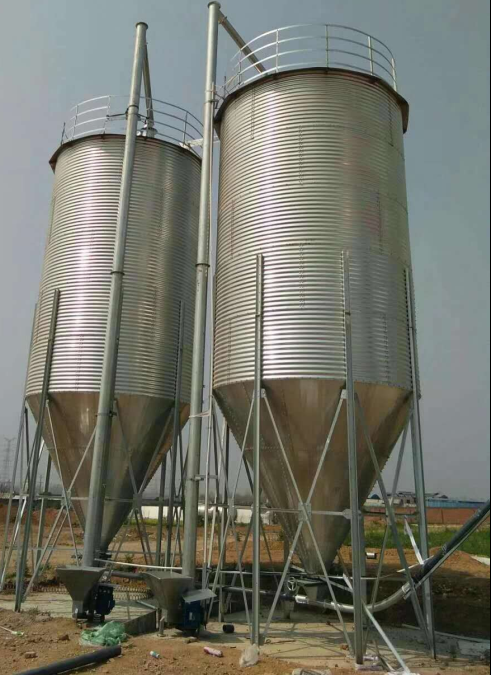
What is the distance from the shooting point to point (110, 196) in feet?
49.7

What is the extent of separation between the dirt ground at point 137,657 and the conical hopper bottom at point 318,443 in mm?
2514

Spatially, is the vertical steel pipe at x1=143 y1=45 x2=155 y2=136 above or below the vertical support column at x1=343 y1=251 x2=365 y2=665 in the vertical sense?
above

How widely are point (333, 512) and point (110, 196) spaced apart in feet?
33.0

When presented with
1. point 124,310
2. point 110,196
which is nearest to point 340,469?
point 124,310

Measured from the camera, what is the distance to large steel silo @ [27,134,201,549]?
45.4 feet

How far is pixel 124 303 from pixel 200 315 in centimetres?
304

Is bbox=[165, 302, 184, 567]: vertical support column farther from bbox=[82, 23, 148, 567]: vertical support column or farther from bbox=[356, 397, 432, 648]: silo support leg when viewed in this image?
bbox=[356, 397, 432, 648]: silo support leg

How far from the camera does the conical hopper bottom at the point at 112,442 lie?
13.7 meters

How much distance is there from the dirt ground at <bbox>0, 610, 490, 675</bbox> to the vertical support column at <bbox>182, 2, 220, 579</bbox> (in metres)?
1.67

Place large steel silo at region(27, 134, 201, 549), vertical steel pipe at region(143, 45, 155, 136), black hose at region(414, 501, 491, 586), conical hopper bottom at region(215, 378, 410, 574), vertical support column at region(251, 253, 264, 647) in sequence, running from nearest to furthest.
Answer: black hose at region(414, 501, 491, 586) → vertical support column at region(251, 253, 264, 647) → conical hopper bottom at region(215, 378, 410, 574) → large steel silo at region(27, 134, 201, 549) → vertical steel pipe at region(143, 45, 155, 136)

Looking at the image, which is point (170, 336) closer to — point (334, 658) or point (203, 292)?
point (203, 292)

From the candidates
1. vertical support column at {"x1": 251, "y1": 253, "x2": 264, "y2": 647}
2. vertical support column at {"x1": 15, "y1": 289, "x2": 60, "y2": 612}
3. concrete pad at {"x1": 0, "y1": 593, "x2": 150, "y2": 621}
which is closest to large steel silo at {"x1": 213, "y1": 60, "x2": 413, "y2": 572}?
vertical support column at {"x1": 251, "y1": 253, "x2": 264, "y2": 647}

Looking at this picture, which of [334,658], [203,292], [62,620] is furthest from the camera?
[203,292]

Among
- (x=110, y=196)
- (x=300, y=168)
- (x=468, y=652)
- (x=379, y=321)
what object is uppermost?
(x=110, y=196)
